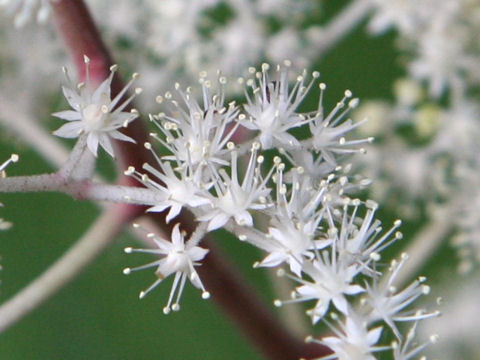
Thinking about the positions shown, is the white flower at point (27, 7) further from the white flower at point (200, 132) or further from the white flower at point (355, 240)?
the white flower at point (355, 240)

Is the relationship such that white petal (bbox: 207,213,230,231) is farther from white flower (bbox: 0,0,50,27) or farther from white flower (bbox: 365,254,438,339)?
white flower (bbox: 0,0,50,27)

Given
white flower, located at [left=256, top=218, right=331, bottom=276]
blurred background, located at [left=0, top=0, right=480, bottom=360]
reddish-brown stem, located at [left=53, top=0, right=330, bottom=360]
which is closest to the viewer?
white flower, located at [left=256, top=218, right=331, bottom=276]

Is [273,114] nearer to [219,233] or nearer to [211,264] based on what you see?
[211,264]

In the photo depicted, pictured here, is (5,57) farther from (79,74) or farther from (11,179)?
(11,179)

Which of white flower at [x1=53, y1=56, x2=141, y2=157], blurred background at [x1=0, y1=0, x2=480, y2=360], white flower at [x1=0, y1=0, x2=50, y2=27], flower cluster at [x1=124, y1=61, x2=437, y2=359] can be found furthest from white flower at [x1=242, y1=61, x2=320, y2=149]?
blurred background at [x1=0, y1=0, x2=480, y2=360]

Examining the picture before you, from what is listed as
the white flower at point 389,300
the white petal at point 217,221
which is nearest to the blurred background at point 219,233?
the white flower at point 389,300

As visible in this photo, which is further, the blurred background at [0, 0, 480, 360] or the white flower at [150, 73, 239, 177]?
the blurred background at [0, 0, 480, 360]

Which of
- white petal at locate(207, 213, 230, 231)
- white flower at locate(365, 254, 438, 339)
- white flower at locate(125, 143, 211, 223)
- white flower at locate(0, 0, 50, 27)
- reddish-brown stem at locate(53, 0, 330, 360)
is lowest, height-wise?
white flower at locate(365, 254, 438, 339)
